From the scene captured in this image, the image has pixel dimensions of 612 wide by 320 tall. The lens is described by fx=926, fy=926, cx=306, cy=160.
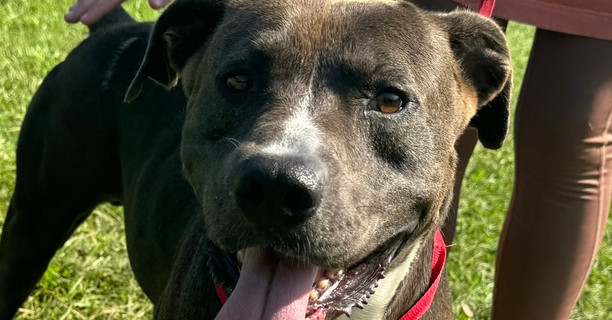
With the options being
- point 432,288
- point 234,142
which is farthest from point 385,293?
point 234,142

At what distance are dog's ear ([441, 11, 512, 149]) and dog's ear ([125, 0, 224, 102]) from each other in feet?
3.08

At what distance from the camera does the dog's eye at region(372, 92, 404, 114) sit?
315 centimetres

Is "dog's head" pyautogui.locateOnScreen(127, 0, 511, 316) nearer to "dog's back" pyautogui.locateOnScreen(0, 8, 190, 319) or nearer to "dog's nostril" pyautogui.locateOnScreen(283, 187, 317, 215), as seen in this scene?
"dog's nostril" pyautogui.locateOnScreen(283, 187, 317, 215)

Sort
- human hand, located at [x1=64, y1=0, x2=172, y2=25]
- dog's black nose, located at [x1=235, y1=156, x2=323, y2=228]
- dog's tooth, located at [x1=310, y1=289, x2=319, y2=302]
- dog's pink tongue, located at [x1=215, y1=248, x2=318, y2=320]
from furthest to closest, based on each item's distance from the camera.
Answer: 1. human hand, located at [x1=64, y1=0, x2=172, y2=25]
2. dog's tooth, located at [x1=310, y1=289, x2=319, y2=302]
3. dog's pink tongue, located at [x1=215, y1=248, x2=318, y2=320]
4. dog's black nose, located at [x1=235, y1=156, x2=323, y2=228]

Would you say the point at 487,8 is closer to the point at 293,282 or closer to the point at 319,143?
the point at 319,143

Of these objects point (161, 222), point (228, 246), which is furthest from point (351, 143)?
point (161, 222)

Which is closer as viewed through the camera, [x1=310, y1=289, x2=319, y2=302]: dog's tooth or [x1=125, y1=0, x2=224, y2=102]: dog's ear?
[x1=310, y1=289, x2=319, y2=302]: dog's tooth

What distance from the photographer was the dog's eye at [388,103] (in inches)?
124

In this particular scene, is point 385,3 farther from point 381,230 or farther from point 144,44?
point 144,44

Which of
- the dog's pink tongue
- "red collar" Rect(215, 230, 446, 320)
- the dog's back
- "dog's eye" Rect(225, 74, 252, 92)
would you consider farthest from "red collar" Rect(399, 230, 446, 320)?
the dog's back

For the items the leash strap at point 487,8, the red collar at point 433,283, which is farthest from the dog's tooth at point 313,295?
the leash strap at point 487,8

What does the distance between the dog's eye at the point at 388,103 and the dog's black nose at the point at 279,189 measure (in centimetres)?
47

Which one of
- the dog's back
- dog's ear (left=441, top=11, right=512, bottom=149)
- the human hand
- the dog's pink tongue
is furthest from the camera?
the dog's back

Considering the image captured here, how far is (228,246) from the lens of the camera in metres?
2.96
